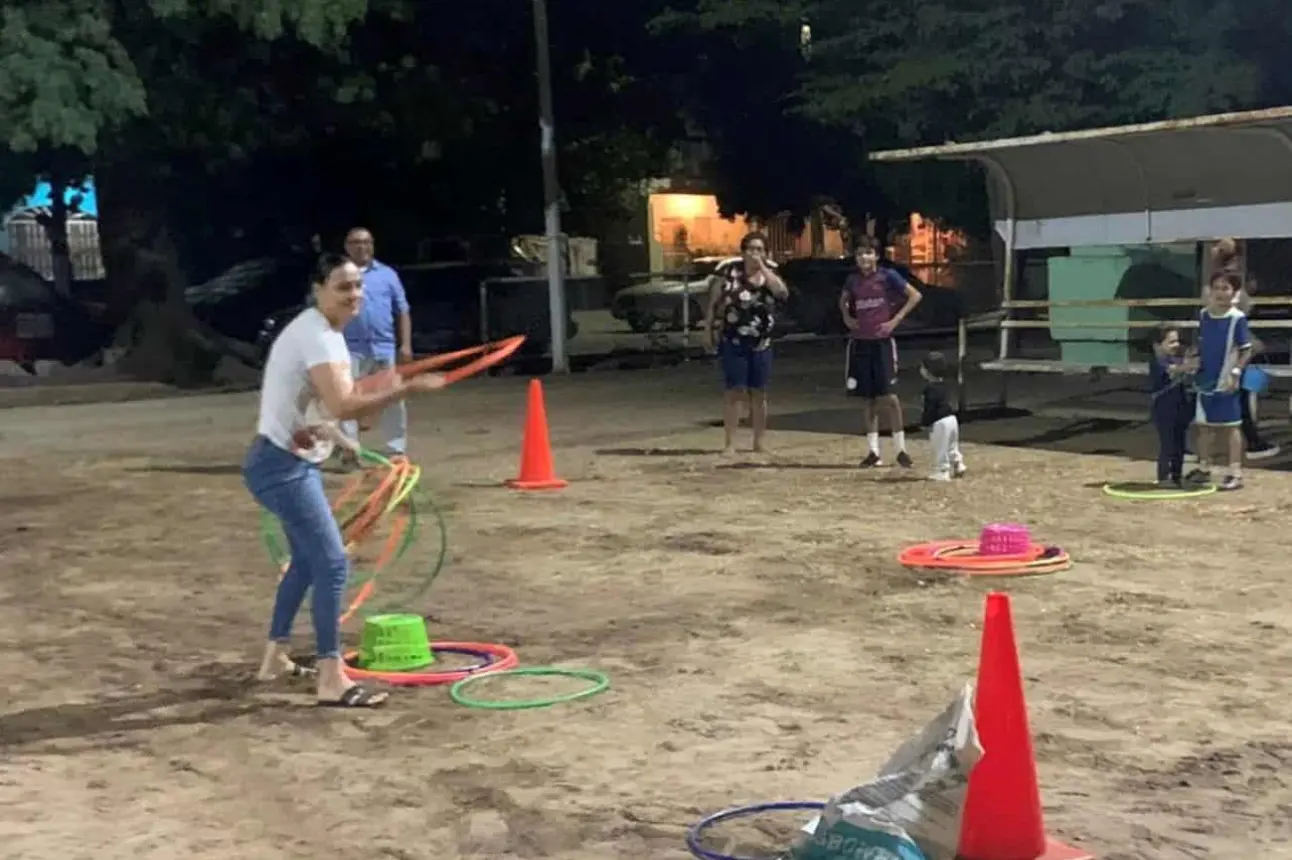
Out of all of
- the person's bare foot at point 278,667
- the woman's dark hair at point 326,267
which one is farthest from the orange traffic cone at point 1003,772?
the person's bare foot at point 278,667

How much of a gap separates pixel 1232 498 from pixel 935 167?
46.0 feet

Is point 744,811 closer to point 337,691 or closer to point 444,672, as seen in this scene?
point 337,691

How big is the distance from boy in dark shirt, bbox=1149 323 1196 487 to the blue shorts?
127 inches

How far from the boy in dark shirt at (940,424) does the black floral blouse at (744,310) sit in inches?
55.6

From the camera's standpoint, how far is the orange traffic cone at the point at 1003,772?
4.84m

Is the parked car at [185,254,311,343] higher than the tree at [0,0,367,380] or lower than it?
lower

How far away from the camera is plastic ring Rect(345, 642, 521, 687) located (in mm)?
7188

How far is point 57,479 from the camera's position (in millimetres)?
14555

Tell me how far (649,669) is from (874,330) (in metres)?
6.73

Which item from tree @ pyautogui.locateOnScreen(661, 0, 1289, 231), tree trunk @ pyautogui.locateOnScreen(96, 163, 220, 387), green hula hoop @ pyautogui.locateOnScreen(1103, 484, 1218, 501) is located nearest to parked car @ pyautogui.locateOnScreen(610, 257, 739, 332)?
tree @ pyautogui.locateOnScreen(661, 0, 1289, 231)

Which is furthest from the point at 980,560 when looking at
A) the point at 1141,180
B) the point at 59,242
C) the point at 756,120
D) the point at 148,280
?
the point at 59,242

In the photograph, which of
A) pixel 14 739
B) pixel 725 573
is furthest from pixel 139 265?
pixel 14 739

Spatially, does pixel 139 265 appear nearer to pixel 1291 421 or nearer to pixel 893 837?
pixel 1291 421

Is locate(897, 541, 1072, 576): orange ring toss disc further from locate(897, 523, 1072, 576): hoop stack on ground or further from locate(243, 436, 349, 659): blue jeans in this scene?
locate(243, 436, 349, 659): blue jeans
